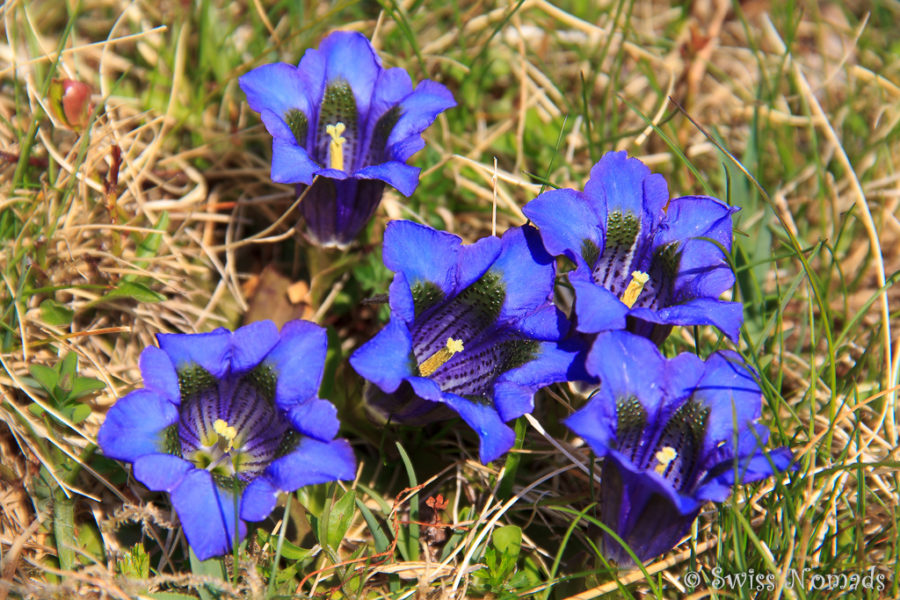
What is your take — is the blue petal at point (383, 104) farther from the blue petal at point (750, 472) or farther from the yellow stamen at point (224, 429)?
the blue petal at point (750, 472)

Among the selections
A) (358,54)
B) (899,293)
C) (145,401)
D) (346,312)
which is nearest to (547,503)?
(346,312)

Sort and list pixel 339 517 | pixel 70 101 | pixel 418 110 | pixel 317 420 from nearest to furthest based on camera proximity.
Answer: pixel 317 420 → pixel 339 517 → pixel 418 110 → pixel 70 101

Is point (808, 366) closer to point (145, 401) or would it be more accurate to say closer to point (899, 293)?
point (899, 293)

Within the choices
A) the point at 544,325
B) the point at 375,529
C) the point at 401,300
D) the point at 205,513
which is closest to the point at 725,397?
the point at 544,325

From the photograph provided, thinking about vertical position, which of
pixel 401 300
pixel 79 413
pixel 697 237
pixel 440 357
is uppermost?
pixel 697 237

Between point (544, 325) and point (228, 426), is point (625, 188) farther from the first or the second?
point (228, 426)

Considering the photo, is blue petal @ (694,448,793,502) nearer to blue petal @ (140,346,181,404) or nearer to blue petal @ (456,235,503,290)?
blue petal @ (456,235,503,290)

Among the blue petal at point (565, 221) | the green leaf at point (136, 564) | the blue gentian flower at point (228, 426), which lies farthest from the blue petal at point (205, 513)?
the blue petal at point (565, 221)
